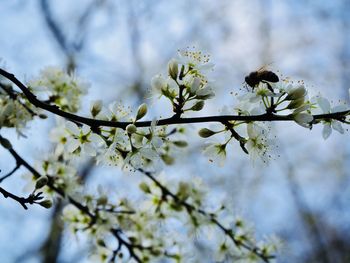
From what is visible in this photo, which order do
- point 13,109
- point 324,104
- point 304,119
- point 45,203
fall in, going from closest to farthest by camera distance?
point 304,119, point 324,104, point 45,203, point 13,109

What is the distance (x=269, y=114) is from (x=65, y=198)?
1333 mm

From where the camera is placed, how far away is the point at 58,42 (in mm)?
8867

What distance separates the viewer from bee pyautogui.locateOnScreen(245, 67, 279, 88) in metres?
1.63

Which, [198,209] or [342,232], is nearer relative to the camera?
[198,209]

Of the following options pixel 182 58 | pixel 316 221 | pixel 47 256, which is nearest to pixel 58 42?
pixel 47 256

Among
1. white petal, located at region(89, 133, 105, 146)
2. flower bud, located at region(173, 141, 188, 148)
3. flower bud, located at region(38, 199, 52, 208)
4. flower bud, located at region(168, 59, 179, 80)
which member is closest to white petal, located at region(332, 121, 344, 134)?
flower bud, located at region(168, 59, 179, 80)

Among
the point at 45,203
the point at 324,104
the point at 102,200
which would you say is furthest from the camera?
the point at 102,200

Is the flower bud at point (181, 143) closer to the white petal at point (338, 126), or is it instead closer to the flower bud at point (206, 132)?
the flower bud at point (206, 132)

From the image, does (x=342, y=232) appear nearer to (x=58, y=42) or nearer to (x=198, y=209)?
(x=58, y=42)

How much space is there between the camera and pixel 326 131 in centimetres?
153

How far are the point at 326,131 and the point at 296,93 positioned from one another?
164mm

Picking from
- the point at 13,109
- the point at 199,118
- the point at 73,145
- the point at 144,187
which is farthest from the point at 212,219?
the point at 199,118

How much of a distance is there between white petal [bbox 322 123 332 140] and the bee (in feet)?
0.76

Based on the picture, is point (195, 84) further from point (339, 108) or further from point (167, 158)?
point (167, 158)
